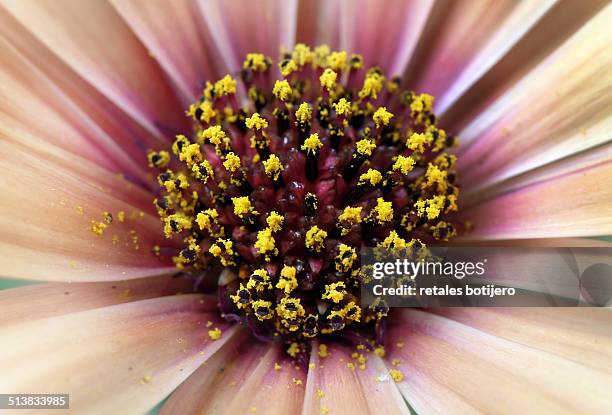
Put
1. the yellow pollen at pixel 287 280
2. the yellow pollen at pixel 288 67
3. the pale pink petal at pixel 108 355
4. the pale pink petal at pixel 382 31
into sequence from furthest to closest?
the pale pink petal at pixel 382 31
the yellow pollen at pixel 288 67
the yellow pollen at pixel 287 280
the pale pink petal at pixel 108 355

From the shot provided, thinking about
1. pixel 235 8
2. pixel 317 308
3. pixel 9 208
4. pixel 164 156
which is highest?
pixel 235 8

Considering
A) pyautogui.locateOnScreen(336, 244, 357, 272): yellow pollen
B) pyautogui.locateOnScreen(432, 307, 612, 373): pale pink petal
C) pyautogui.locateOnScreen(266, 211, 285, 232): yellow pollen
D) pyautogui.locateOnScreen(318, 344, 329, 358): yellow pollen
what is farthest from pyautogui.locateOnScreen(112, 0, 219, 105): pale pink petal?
pyautogui.locateOnScreen(432, 307, 612, 373): pale pink petal

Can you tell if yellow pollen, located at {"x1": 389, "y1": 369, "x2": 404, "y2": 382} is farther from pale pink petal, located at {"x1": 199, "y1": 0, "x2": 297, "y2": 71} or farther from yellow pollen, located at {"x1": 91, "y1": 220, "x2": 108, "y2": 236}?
pale pink petal, located at {"x1": 199, "y1": 0, "x2": 297, "y2": 71}

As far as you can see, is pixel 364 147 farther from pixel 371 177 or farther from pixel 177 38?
pixel 177 38

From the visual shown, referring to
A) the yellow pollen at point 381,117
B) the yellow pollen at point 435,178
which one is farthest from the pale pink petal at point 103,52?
the yellow pollen at point 435,178

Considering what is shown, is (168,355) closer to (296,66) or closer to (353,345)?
(353,345)

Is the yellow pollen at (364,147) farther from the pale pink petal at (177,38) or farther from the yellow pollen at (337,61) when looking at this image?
the pale pink petal at (177,38)

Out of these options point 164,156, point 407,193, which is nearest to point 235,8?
point 164,156
